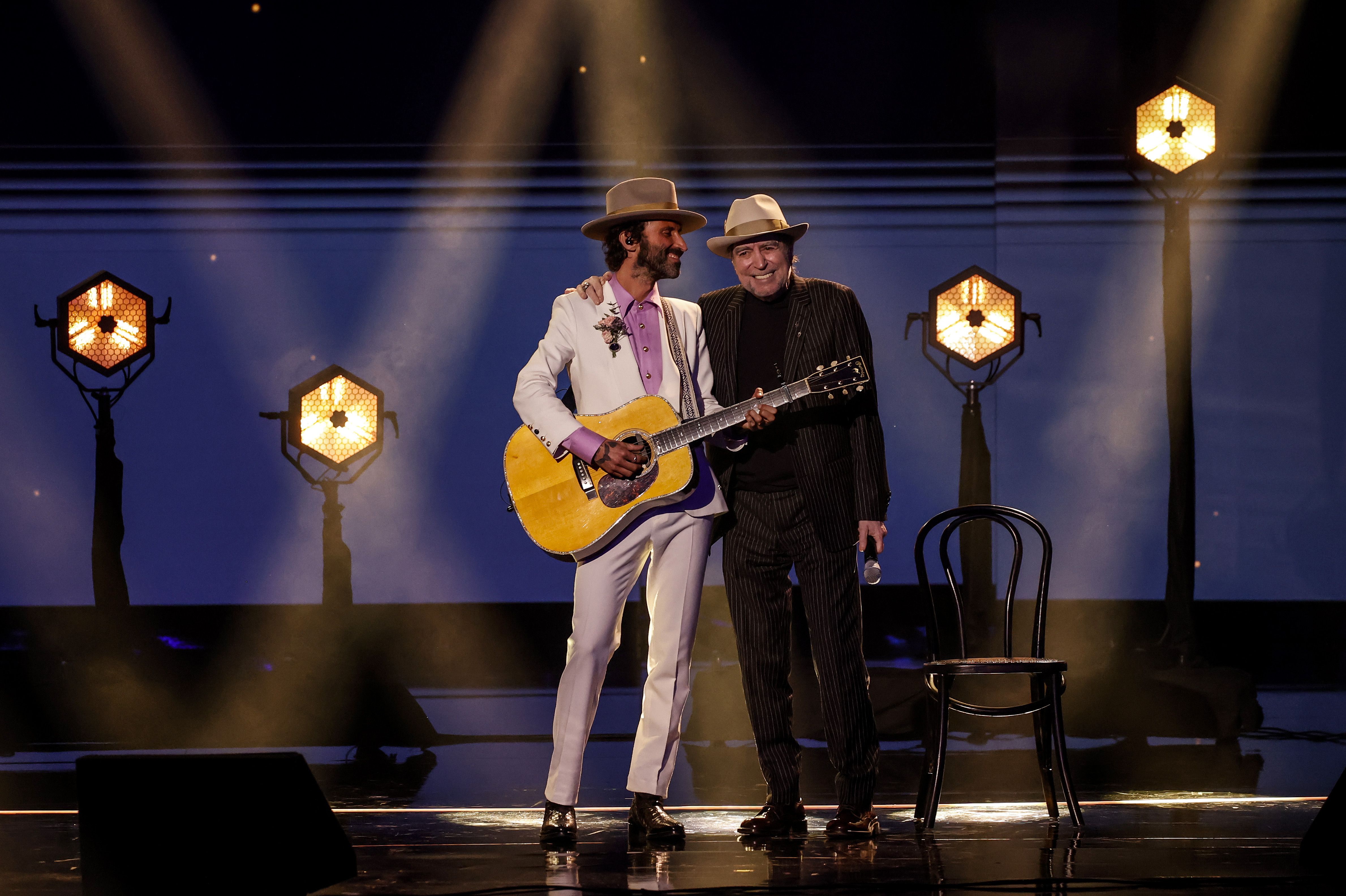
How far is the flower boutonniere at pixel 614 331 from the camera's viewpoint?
2.69 metres

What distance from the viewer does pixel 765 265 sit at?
2764 mm

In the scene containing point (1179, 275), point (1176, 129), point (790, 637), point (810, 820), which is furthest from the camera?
point (1179, 275)

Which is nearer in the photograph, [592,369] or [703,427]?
[703,427]

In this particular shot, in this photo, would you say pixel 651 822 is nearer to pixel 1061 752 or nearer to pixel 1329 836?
pixel 1061 752

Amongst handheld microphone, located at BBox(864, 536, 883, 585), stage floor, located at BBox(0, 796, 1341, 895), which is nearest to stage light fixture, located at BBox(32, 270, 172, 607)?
stage floor, located at BBox(0, 796, 1341, 895)

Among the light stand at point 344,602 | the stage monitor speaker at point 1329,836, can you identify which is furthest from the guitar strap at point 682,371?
the light stand at point 344,602

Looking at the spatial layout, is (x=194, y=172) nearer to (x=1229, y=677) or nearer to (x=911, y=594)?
(x=911, y=594)

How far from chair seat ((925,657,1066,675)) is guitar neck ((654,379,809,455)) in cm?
77

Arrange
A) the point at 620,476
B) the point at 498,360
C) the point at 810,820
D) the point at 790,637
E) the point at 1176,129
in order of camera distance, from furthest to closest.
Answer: the point at 498,360 → the point at 1176,129 → the point at 810,820 → the point at 790,637 → the point at 620,476

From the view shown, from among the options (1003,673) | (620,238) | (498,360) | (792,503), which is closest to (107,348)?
(498,360)

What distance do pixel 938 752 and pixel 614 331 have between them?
1.27 m

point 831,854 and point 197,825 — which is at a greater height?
point 197,825

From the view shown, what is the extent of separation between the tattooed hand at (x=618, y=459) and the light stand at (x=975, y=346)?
104 inches

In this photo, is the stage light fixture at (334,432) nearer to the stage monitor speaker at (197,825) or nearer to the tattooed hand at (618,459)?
the tattooed hand at (618,459)
